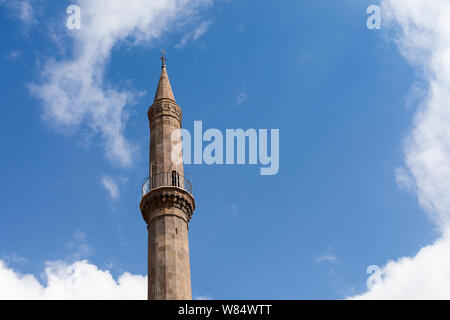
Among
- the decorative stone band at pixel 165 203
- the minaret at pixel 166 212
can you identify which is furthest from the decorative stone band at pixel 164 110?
the decorative stone band at pixel 165 203

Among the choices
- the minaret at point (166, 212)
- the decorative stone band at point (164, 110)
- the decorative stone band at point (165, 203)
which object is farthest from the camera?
the decorative stone band at point (164, 110)

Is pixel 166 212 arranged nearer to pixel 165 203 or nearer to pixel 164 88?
pixel 165 203

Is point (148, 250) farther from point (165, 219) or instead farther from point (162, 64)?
point (162, 64)

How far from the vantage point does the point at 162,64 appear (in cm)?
4509

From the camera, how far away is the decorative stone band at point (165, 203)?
1357 inches

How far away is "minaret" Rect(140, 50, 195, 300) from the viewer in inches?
1237

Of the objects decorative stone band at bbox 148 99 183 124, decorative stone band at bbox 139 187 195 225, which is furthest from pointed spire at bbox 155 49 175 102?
decorative stone band at bbox 139 187 195 225

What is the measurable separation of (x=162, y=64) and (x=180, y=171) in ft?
40.8

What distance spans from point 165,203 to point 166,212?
0.69 meters

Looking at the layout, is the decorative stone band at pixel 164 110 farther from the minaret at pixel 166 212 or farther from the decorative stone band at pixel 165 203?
the decorative stone band at pixel 165 203

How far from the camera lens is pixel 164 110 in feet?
131

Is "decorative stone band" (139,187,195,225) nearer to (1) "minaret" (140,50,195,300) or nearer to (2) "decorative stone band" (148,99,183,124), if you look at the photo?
(1) "minaret" (140,50,195,300)

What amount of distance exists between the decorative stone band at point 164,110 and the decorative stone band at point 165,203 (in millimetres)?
7461
